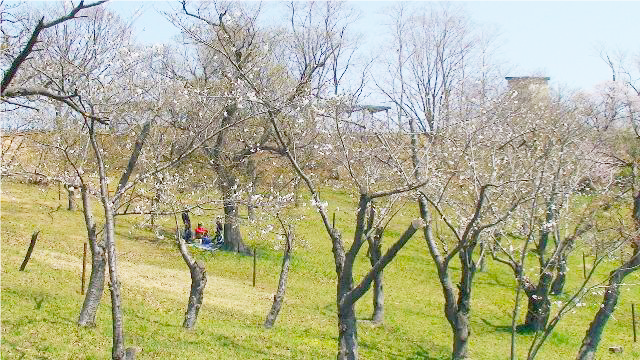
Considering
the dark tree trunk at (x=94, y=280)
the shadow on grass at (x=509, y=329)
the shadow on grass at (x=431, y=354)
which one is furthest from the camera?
the shadow on grass at (x=509, y=329)

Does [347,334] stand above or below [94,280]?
below

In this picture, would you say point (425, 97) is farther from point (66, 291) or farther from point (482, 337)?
point (66, 291)

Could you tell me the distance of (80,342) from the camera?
11719 mm

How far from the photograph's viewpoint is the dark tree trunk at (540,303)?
55.5ft

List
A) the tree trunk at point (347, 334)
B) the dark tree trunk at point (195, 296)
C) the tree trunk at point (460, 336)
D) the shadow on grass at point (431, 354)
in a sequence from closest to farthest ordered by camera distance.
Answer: the tree trunk at point (347, 334) < the tree trunk at point (460, 336) < the dark tree trunk at point (195, 296) < the shadow on grass at point (431, 354)

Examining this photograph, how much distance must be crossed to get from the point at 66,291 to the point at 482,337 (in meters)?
11.7

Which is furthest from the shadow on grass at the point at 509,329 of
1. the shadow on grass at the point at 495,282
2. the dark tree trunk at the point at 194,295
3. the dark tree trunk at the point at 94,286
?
the dark tree trunk at the point at 94,286

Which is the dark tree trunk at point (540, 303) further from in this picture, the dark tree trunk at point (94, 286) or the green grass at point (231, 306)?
the dark tree trunk at point (94, 286)

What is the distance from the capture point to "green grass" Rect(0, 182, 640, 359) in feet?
41.7

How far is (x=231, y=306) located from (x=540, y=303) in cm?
875

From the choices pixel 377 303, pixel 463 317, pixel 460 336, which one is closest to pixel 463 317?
pixel 463 317

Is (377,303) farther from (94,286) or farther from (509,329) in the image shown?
(94,286)

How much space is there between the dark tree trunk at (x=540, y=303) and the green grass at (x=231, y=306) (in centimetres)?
65

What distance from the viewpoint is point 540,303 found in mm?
18859
